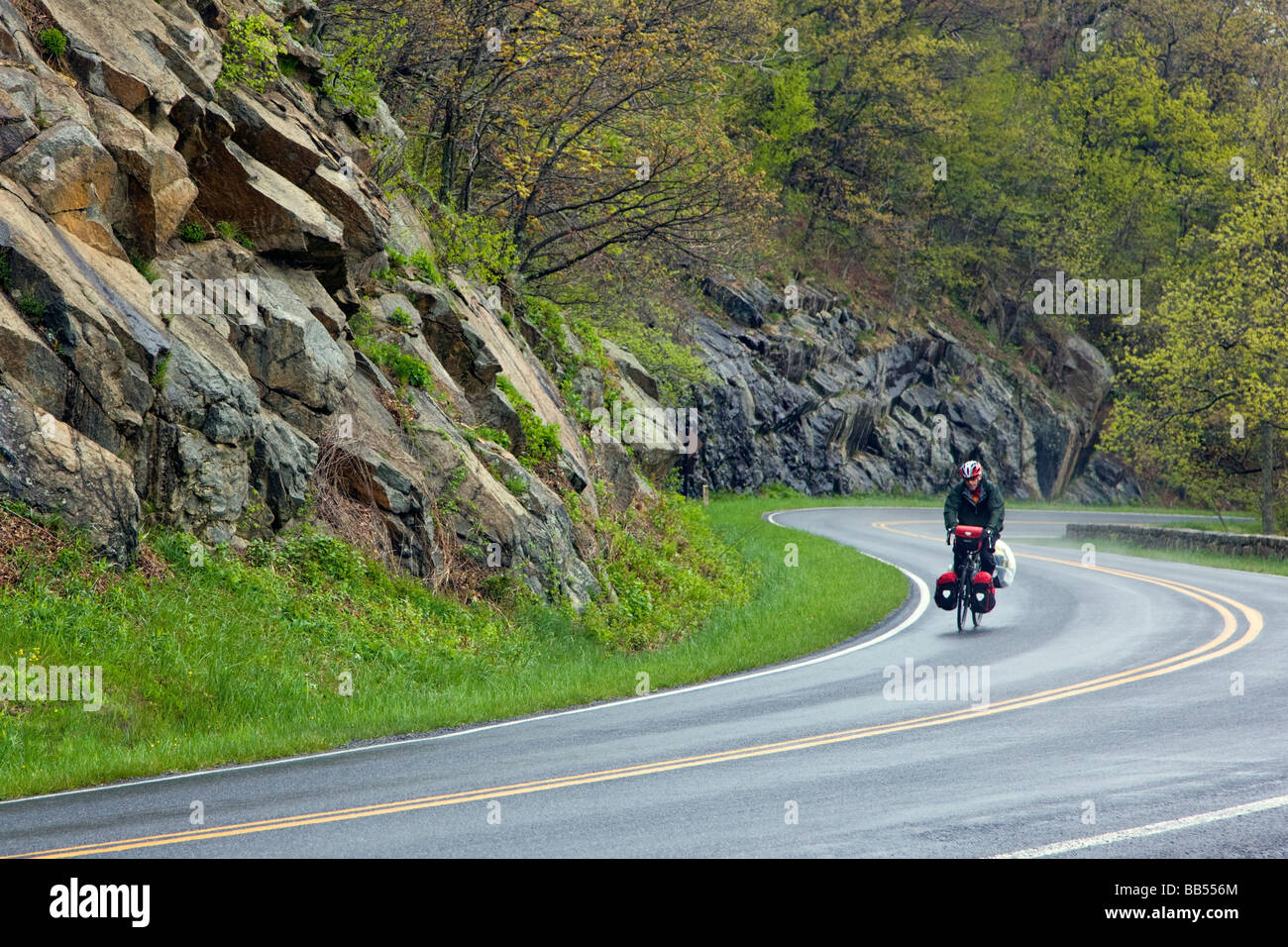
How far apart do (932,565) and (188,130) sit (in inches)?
699

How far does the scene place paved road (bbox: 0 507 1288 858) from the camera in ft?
20.0

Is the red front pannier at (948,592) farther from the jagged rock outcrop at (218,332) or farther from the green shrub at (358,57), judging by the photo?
the green shrub at (358,57)

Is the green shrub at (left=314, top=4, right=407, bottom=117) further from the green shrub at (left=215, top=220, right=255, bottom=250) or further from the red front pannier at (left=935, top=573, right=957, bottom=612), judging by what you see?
the red front pannier at (left=935, top=573, right=957, bottom=612)

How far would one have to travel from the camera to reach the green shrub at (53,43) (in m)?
13.1

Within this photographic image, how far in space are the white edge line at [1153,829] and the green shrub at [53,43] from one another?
1379 centimetres

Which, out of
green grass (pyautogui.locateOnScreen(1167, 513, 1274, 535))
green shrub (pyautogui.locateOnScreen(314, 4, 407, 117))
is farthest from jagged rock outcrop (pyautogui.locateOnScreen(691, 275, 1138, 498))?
green shrub (pyautogui.locateOnScreen(314, 4, 407, 117))

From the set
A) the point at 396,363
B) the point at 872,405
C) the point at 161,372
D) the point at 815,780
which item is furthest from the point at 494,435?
the point at 872,405

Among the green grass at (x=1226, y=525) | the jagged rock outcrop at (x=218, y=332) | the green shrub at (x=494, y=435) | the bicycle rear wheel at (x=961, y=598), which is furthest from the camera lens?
the green grass at (x=1226, y=525)

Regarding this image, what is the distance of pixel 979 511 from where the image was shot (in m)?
14.8

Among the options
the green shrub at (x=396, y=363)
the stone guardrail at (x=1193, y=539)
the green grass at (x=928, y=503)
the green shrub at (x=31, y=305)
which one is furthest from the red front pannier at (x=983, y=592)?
the green grass at (x=928, y=503)

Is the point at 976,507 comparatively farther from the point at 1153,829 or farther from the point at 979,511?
the point at 1153,829

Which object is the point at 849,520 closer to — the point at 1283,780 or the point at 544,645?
the point at 544,645

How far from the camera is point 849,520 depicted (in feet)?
128
